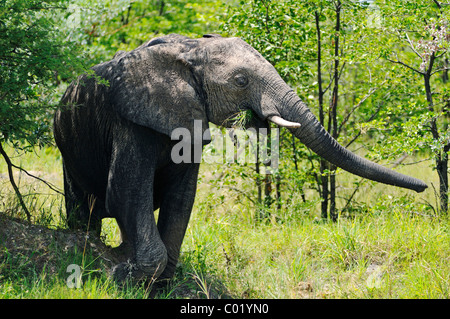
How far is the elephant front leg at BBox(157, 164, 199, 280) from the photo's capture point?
19.0ft

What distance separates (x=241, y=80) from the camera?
5.20 meters

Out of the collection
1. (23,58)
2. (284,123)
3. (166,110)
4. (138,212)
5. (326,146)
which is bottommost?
(138,212)

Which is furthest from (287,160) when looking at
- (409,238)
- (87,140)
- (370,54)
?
(87,140)

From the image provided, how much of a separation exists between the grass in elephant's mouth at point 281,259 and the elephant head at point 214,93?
123cm

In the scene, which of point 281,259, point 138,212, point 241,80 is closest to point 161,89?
point 241,80

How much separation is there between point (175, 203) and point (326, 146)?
1524mm

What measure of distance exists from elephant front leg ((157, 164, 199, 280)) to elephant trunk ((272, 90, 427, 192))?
114 centimetres

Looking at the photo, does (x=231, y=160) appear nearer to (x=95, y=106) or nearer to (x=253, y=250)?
(x=253, y=250)

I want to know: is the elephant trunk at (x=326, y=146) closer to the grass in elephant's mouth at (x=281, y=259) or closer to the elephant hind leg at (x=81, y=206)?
the grass in elephant's mouth at (x=281, y=259)

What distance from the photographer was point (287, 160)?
8641mm

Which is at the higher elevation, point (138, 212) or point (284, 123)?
point (284, 123)

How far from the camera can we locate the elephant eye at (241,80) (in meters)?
5.21

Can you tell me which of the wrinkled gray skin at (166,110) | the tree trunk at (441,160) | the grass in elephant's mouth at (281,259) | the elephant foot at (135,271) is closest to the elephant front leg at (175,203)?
the wrinkled gray skin at (166,110)

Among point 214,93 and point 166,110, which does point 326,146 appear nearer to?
point 214,93
